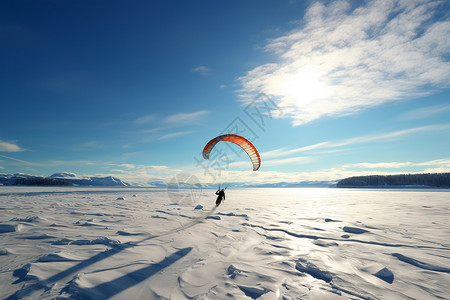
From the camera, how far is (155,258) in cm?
477

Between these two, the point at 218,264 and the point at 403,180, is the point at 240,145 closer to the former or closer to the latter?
the point at 218,264

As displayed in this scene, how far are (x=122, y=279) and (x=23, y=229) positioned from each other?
6059 mm

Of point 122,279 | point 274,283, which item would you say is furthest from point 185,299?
point 274,283

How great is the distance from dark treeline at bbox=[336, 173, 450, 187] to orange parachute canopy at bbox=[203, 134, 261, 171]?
110 m

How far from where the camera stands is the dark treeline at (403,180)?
80938mm

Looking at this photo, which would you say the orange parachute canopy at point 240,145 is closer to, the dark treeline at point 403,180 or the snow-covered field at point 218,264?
the snow-covered field at point 218,264

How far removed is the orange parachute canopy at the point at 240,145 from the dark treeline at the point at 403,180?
110m

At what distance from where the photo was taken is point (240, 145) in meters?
13.4

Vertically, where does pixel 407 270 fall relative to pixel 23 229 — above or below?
below

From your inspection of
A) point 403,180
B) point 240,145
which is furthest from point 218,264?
point 403,180

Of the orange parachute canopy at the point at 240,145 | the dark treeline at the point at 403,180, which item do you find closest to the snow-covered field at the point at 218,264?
the orange parachute canopy at the point at 240,145

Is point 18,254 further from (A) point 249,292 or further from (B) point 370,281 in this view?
(B) point 370,281

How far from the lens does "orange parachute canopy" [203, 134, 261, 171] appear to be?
12282 mm

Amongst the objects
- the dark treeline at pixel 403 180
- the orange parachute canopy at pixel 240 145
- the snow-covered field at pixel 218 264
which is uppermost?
the orange parachute canopy at pixel 240 145
